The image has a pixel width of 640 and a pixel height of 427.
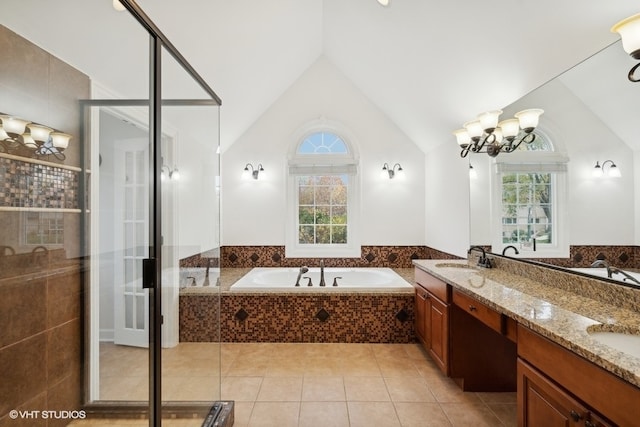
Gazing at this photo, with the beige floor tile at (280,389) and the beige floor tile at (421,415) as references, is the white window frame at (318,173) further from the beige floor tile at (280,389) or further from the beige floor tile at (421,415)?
the beige floor tile at (421,415)

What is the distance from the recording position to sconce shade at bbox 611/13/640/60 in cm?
121

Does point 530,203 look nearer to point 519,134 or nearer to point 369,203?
point 519,134

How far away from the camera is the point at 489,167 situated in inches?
98.0

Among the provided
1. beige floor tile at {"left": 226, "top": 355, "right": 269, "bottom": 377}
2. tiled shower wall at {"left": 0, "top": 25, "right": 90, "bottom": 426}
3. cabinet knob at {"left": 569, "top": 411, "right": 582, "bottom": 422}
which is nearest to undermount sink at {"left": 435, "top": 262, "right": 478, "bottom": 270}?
cabinet knob at {"left": 569, "top": 411, "right": 582, "bottom": 422}

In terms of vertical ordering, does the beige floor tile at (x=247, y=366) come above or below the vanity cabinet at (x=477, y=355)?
below

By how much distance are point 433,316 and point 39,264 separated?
250 centimetres

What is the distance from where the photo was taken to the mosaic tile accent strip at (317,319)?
2.95m

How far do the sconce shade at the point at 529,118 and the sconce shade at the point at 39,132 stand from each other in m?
2.72

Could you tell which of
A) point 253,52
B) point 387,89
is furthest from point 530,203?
point 253,52

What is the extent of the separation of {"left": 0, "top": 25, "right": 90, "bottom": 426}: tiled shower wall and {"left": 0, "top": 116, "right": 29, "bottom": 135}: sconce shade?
0.09 feet

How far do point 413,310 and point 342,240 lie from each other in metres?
1.43

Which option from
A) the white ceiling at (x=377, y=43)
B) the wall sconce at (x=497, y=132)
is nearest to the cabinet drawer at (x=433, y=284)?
the wall sconce at (x=497, y=132)

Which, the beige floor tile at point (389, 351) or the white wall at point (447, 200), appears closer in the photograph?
the beige floor tile at point (389, 351)

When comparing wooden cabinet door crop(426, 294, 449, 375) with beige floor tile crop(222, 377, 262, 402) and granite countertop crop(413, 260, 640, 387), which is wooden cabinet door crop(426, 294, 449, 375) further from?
beige floor tile crop(222, 377, 262, 402)
